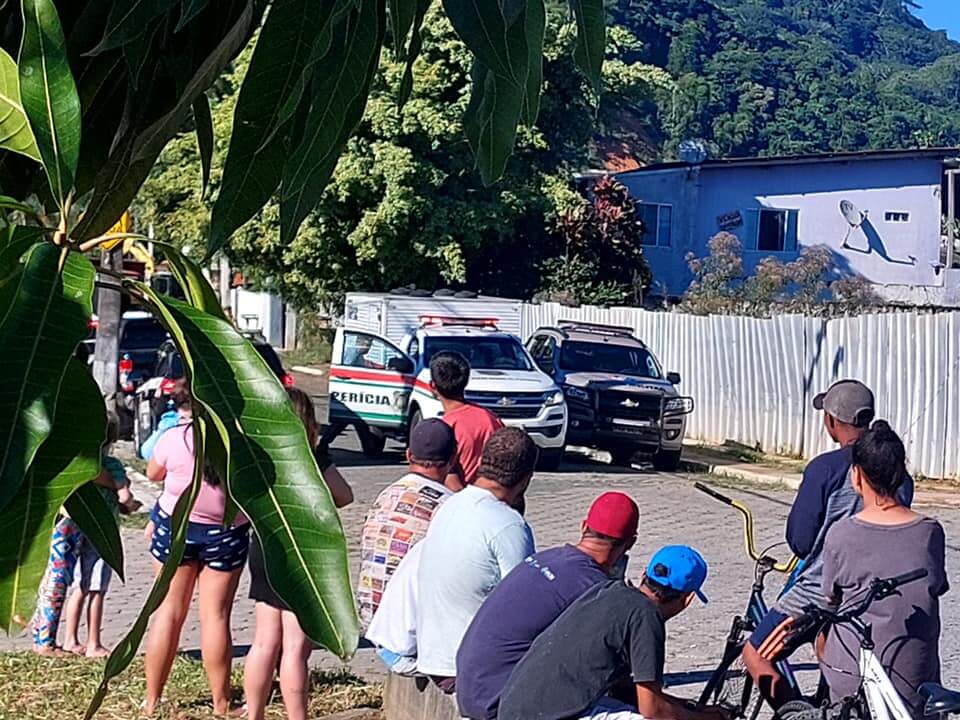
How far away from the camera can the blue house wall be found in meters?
34.5

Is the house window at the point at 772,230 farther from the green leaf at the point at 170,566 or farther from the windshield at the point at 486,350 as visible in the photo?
the green leaf at the point at 170,566

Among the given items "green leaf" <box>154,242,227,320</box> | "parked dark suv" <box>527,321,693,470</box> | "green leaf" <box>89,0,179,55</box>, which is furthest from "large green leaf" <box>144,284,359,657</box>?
"parked dark suv" <box>527,321,693,470</box>

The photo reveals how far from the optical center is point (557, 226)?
31.2 meters

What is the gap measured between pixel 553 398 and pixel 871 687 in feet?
42.5

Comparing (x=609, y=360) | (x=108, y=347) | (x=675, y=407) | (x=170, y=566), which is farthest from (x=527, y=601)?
(x=609, y=360)

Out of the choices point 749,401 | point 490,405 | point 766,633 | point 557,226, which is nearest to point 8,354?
point 766,633

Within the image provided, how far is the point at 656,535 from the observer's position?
13.5 m

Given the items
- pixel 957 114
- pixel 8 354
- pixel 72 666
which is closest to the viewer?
pixel 8 354

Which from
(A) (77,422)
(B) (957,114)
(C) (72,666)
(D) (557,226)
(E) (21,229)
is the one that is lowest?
(C) (72,666)

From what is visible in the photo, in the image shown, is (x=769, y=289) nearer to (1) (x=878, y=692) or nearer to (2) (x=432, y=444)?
(2) (x=432, y=444)

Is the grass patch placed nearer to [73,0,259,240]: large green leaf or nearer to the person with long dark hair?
the person with long dark hair

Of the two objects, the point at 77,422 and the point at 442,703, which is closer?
the point at 77,422

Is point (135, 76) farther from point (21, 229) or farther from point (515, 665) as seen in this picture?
point (515, 665)

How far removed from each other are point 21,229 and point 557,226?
1180 inches
